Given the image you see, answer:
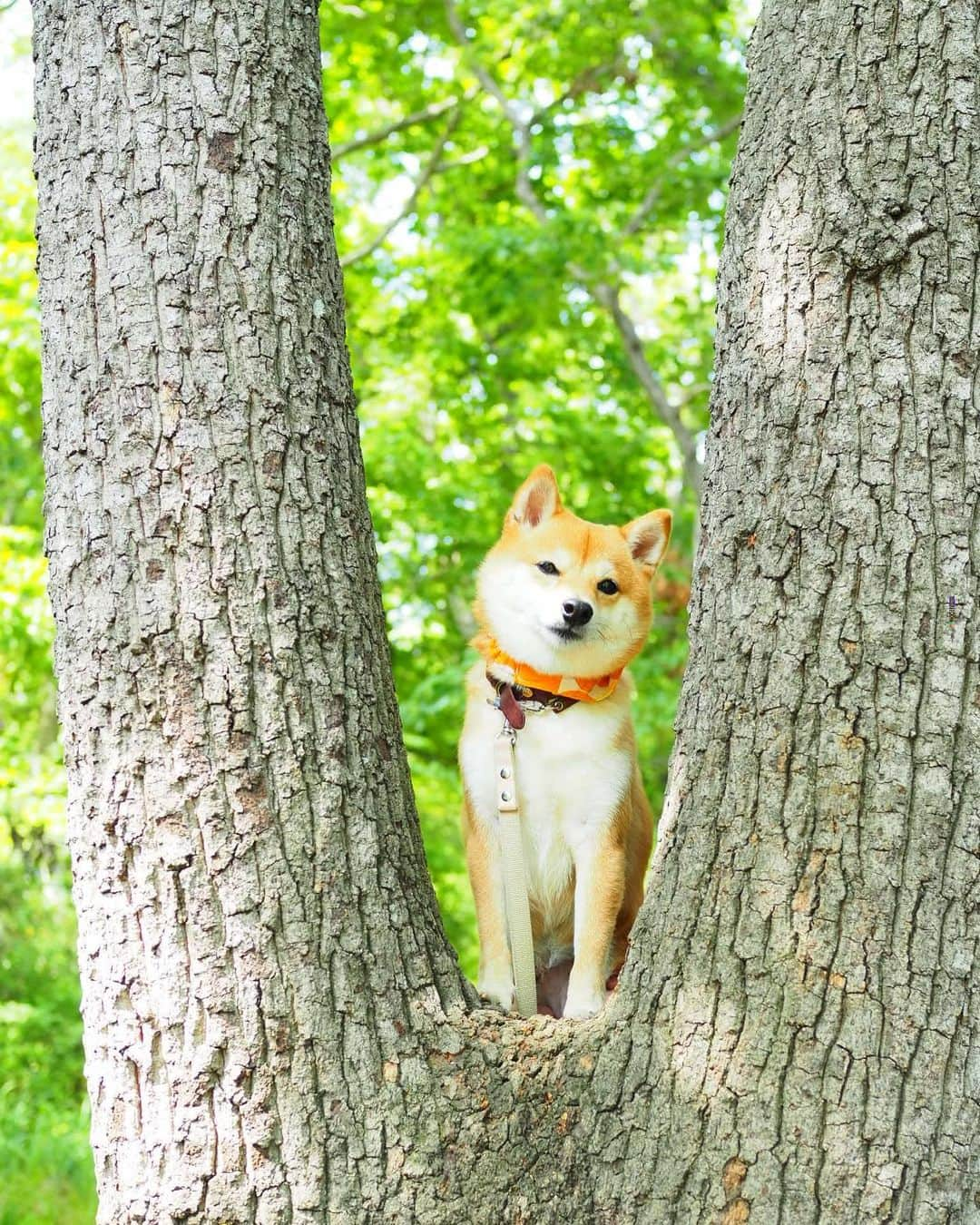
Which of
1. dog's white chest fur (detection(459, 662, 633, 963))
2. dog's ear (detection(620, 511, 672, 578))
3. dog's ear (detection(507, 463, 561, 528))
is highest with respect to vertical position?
dog's ear (detection(507, 463, 561, 528))

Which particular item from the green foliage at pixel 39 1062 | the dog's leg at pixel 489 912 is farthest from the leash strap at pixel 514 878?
the green foliage at pixel 39 1062

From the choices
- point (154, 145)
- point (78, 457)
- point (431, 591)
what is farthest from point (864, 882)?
point (431, 591)

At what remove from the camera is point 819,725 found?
1975 mm

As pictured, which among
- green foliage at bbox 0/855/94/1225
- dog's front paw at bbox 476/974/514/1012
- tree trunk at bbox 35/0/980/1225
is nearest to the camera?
tree trunk at bbox 35/0/980/1225

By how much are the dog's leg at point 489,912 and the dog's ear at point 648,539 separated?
95cm

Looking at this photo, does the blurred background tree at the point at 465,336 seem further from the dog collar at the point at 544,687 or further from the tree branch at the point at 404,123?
the dog collar at the point at 544,687

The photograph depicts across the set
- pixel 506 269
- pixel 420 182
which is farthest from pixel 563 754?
pixel 420 182

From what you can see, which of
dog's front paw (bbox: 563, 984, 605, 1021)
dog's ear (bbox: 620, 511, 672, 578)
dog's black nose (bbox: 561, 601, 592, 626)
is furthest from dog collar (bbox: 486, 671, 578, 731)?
dog's front paw (bbox: 563, 984, 605, 1021)

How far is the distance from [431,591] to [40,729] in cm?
578

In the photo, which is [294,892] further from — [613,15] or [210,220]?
[613,15]

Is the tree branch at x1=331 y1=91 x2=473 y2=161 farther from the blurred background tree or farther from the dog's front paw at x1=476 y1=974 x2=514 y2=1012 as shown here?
the dog's front paw at x1=476 y1=974 x2=514 y2=1012

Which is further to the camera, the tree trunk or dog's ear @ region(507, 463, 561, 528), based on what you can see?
dog's ear @ region(507, 463, 561, 528)

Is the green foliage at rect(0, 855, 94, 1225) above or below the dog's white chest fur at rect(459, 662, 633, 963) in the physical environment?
below

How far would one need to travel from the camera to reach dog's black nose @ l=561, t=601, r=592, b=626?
320 centimetres
